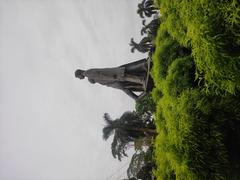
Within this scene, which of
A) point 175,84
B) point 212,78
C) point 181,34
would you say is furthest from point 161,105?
point 212,78

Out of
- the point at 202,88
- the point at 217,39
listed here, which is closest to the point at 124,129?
the point at 202,88

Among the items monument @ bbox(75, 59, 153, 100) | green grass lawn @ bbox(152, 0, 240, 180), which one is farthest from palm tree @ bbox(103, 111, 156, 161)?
green grass lawn @ bbox(152, 0, 240, 180)

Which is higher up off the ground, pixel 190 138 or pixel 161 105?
pixel 161 105

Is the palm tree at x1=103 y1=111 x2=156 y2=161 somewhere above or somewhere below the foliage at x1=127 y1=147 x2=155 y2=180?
above

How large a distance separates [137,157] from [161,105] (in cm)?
800

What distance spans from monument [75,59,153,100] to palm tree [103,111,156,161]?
205 centimetres

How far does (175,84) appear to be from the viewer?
5.95 meters

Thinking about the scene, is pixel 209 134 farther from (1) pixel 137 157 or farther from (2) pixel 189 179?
(1) pixel 137 157

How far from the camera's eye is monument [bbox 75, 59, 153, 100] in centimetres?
1048

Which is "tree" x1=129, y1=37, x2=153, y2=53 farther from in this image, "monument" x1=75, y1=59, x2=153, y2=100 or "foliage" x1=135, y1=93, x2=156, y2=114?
"foliage" x1=135, y1=93, x2=156, y2=114

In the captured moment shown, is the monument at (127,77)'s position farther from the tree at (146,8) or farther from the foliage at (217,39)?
the foliage at (217,39)

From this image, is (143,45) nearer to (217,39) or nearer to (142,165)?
(142,165)

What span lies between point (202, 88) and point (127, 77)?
18.6 feet

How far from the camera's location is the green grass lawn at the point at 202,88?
4.03 meters
